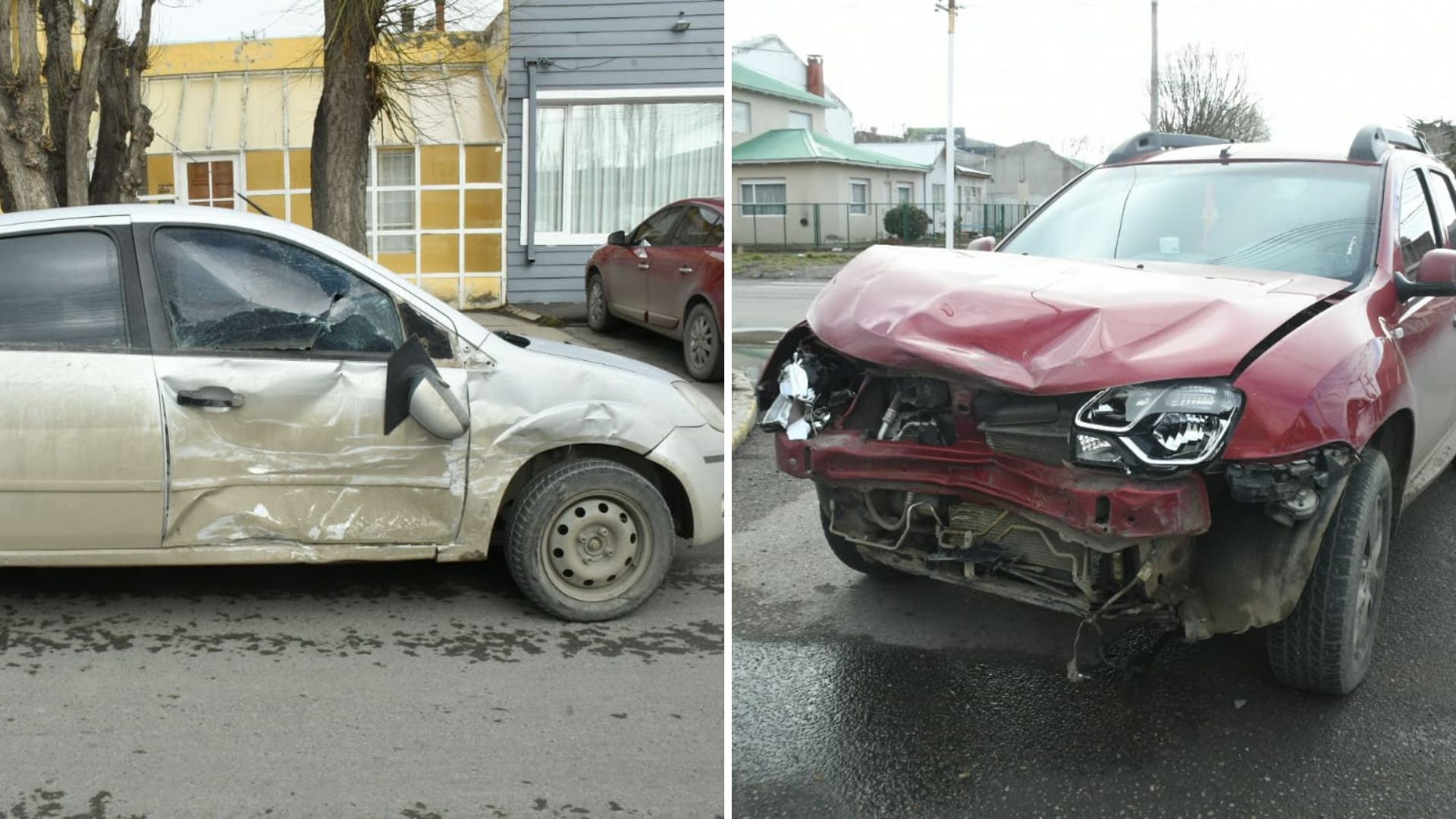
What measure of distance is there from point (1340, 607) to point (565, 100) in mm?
13287

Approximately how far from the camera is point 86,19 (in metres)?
9.90

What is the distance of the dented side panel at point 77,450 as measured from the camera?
4.64 metres

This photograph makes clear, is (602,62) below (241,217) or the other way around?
the other way around

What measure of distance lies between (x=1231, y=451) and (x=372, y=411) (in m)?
3.10

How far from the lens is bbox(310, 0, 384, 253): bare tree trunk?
34.8 feet

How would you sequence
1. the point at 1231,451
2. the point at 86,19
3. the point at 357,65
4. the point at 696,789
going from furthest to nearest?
the point at 357,65, the point at 86,19, the point at 696,789, the point at 1231,451

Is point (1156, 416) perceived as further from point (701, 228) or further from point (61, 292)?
point (701, 228)

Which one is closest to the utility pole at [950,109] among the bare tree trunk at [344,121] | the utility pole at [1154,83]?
the utility pole at [1154,83]

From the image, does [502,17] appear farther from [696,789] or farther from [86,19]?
[696,789]

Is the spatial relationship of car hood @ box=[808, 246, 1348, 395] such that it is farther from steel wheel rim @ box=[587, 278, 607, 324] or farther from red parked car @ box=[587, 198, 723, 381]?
steel wheel rim @ box=[587, 278, 607, 324]

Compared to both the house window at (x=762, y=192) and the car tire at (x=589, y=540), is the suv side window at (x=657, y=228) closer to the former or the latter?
the car tire at (x=589, y=540)

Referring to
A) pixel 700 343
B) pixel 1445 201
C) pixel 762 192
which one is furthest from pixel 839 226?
pixel 1445 201

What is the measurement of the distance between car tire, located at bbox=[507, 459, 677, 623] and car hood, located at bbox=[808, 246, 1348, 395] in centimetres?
135

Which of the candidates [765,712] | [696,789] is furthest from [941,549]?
[696,789]
